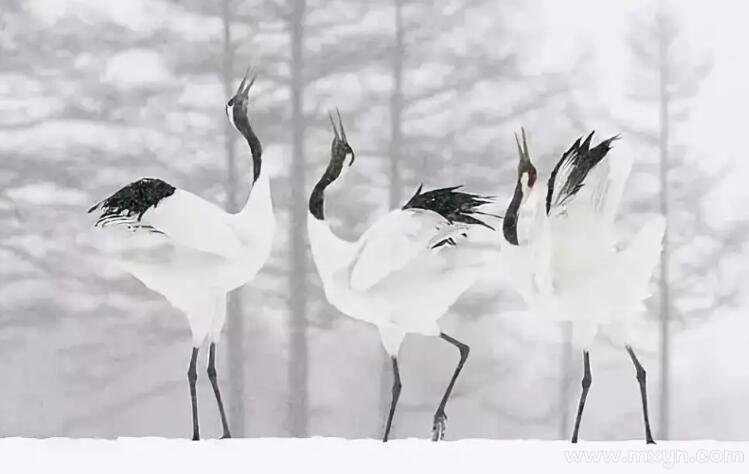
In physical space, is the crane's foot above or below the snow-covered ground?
above

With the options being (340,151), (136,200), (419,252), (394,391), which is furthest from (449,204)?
(136,200)

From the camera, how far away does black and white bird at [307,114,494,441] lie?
1424mm

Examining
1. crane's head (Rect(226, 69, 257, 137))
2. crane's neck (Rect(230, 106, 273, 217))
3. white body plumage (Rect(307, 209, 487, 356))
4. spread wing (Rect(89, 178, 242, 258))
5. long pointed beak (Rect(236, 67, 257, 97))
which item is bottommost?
white body plumage (Rect(307, 209, 487, 356))

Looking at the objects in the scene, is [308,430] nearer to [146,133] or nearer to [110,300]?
[110,300]

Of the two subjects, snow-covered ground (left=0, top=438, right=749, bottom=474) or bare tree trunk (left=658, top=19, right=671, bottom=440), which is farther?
bare tree trunk (left=658, top=19, right=671, bottom=440)

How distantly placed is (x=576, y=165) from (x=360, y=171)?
0.42 m

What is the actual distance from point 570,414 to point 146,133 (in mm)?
1017

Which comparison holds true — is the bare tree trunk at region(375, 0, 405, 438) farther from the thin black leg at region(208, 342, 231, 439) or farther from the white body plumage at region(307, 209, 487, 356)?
the thin black leg at region(208, 342, 231, 439)

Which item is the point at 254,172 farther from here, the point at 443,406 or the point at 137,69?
the point at 443,406

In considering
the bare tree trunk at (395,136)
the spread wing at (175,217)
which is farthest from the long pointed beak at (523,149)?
the spread wing at (175,217)

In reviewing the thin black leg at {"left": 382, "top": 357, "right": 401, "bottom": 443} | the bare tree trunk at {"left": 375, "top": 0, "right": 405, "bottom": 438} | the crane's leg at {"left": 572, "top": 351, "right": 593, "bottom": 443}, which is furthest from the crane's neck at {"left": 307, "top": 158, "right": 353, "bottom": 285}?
the crane's leg at {"left": 572, "top": 351, "right": 593, "bottom": 443}

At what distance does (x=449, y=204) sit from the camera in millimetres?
1440

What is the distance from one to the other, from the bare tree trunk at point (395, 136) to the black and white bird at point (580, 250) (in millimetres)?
229

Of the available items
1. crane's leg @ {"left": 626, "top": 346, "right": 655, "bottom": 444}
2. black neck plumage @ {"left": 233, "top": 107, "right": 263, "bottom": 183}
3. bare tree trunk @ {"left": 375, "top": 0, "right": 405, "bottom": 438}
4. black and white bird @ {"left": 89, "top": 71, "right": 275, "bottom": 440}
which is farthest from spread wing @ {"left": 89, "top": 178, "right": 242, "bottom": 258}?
crane's leg @ {"left": 626, "top": 346, "right": 655, "bottom": 444}
